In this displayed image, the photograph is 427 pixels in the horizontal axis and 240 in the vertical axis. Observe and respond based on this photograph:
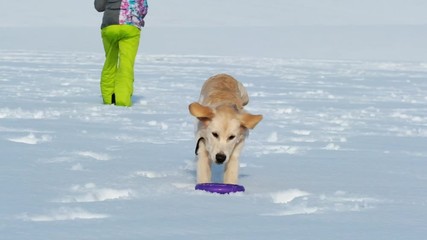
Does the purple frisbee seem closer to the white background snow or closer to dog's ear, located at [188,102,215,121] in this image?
the white background snow

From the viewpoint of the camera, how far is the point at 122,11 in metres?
10.6

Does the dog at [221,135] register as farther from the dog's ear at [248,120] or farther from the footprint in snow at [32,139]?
the footprint in snow at [32,139]

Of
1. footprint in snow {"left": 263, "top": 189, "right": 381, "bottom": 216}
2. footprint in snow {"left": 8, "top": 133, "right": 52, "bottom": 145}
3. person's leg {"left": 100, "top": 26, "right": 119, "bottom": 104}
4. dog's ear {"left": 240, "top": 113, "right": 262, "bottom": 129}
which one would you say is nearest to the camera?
footprint in snow {"left": 263, "top": 189, "right": 381, "bottom": 216}

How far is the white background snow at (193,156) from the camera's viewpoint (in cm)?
423

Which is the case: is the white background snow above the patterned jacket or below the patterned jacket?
below

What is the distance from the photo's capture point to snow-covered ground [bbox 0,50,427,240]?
13.7 ft

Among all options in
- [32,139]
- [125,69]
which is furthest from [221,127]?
[125,69]

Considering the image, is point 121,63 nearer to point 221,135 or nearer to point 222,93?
point 222,93

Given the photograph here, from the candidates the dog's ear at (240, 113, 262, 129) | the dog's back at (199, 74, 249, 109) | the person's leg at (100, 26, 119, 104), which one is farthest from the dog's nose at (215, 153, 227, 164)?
the person's leg at (100, 26, 119, 104)

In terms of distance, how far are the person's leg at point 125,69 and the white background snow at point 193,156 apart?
0.76 ft

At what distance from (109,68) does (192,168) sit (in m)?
4.97

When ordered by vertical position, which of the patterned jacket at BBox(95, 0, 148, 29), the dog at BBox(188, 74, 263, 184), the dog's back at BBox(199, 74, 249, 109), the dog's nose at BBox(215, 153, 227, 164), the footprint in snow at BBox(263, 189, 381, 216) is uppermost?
the patterned jacket at BBox(95, 0, 148, 29)

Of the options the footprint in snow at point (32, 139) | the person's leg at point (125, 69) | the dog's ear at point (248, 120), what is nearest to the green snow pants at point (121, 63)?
the person's leg at point (125, 69)

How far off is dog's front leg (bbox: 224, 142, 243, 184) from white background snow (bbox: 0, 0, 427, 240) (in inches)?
5.7
